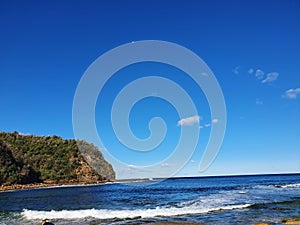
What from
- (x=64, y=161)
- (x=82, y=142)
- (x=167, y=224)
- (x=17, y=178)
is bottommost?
(x=167, y=224)

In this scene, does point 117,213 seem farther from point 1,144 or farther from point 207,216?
point 1,144

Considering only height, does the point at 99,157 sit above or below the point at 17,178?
above

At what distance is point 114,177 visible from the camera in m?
168

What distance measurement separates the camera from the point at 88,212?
2933 centimetres

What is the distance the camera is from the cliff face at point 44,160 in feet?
348

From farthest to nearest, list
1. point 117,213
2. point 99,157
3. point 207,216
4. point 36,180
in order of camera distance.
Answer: point 99,157
point 36,180
point 117,213
point 207,216

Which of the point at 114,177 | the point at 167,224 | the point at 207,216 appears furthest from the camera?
the point at 114,177

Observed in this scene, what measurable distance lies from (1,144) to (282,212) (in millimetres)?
97812

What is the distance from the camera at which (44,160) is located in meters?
127

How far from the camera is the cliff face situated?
106000 mm

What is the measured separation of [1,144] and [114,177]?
7372 centimetres

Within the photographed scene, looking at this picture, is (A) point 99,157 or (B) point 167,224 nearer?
(B) point 167,224

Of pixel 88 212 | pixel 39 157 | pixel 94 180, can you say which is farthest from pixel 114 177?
pixel 88 212

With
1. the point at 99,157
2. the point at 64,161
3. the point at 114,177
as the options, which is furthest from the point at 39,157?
the point at 114,177
